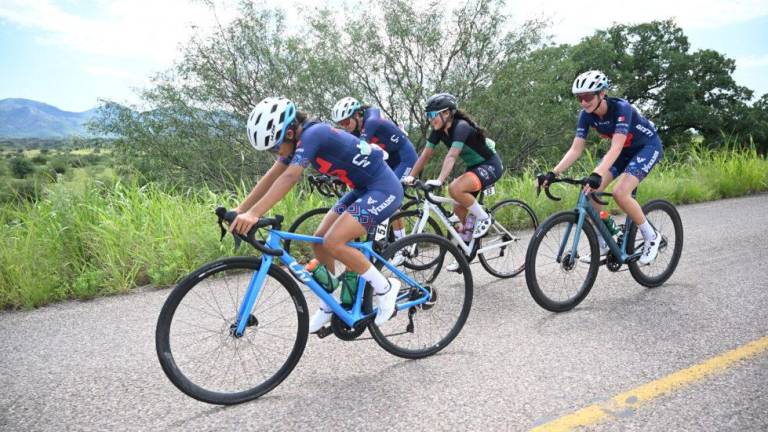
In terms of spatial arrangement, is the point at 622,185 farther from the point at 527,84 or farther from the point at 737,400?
the point at 527,84

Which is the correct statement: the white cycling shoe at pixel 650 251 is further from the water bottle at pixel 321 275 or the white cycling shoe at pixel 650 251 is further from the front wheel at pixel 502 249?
the water bottle at pixel 321 275

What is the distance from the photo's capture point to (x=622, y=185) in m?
4.87

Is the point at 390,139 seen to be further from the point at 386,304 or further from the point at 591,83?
the point at 386,304

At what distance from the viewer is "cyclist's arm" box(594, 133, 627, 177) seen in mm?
4660

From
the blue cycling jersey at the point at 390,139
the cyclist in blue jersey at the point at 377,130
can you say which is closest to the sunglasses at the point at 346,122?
the cyclist in blue jersey at the point at 377,130

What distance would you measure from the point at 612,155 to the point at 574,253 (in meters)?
0.97

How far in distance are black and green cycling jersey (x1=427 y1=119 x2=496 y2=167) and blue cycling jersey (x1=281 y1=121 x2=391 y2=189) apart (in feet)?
6.44

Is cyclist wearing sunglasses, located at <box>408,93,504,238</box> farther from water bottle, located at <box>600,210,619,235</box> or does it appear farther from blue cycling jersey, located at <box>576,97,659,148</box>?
water bottle, located at <box>600,210,619,235</box>

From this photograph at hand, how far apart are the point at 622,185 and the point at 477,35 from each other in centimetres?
1332

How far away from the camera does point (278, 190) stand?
3146 mm

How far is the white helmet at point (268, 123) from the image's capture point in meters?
3.20

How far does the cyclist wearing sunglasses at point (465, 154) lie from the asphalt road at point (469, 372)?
102cm

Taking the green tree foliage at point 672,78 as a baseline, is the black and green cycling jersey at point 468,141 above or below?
below

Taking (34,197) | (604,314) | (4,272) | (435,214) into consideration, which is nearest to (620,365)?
(604,314)
